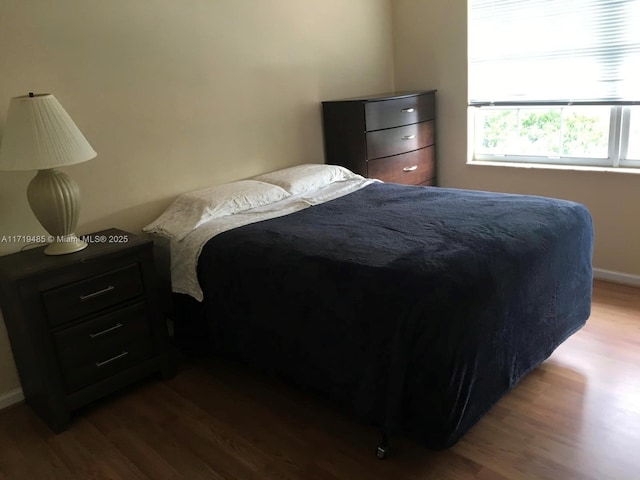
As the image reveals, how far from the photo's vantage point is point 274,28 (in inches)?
133

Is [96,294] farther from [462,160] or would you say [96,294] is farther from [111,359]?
[462,160]

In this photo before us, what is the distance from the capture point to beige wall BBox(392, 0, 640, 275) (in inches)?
130

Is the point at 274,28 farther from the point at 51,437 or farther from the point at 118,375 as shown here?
the point at 51,437

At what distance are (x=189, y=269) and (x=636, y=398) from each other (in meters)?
2.02

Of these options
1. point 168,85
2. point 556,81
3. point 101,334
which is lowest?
point 101,334

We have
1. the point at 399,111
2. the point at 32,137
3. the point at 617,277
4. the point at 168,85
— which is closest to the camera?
the point at 32,137

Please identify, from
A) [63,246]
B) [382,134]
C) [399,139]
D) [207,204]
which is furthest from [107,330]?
[399,139]

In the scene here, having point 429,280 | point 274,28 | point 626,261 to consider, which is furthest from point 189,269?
point 626,261

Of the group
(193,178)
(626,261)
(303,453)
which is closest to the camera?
(303,453)

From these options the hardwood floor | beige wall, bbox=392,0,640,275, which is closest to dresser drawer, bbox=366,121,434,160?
beige wall, bbox=392,0,640,275

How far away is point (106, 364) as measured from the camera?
2.40m

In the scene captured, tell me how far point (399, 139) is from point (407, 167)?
0.72ft

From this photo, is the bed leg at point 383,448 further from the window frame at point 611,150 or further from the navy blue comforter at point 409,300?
the window frame at point 611,150

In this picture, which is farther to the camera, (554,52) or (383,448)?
(554,52)
